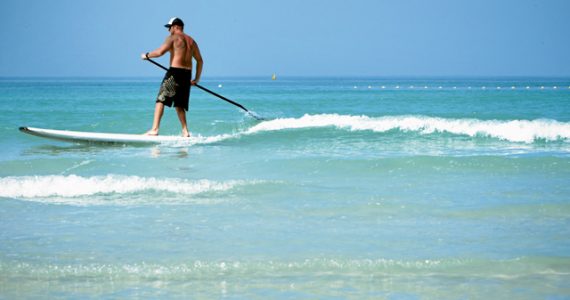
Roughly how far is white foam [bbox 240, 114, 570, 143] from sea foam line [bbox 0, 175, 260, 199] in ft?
20.8

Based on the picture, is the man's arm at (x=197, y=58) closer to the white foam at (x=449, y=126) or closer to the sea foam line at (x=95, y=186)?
the white foam at (x=449, y=126)

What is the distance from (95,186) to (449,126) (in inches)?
365

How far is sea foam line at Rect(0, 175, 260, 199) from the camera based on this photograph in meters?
6.76

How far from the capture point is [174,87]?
35.3 ft

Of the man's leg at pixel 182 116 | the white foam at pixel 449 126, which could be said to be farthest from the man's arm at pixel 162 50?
the white foam at pixel 449 126

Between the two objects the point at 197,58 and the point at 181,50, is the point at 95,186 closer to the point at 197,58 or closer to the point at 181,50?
the point at 181,50

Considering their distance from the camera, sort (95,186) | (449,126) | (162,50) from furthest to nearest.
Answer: (449,126) → (162,50) → (95,186)

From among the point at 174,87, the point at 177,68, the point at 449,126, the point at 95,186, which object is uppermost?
the point at 177,68

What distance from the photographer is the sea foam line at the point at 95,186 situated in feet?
22.2

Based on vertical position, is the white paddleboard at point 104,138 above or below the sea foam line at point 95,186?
above

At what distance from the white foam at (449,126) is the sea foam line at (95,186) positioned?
6.34 m

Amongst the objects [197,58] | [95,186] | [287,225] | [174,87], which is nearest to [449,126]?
[197,58]

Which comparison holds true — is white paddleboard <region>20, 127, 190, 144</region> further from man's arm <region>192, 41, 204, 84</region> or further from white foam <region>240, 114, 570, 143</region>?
white foam <region>240, 114, 570, 143</region>

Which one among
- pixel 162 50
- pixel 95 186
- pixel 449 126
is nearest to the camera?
pixel 95 186
